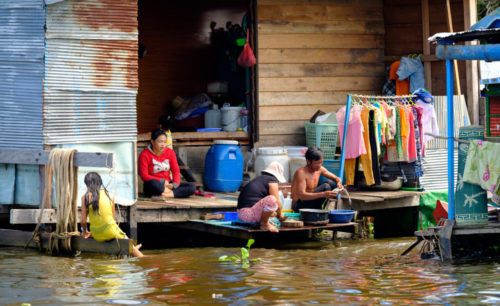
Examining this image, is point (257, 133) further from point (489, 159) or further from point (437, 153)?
point (489, 159)

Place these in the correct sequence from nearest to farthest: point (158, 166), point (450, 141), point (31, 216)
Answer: point (450, 141)
point (31, 216)
point (158, 166)

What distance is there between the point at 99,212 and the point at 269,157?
14.0ft

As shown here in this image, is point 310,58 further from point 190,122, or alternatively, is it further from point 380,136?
point 190,122

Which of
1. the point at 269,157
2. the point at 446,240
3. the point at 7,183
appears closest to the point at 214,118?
the point at 269,157

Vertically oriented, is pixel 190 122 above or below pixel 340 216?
above

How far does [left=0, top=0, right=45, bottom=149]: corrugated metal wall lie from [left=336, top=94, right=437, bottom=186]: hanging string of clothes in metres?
4.55

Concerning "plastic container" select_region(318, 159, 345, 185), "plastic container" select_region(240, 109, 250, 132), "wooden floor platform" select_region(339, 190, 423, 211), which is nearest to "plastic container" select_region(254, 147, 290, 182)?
"plastic container" select_region(318, 159, 345, 185)

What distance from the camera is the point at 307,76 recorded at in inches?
543

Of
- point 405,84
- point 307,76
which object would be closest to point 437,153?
point 405,84

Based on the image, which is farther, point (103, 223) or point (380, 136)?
point (380, 136)

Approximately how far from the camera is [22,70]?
10.2 m

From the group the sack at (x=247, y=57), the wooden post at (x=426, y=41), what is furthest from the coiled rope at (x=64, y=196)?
the wooden post at (x=426, y=41)

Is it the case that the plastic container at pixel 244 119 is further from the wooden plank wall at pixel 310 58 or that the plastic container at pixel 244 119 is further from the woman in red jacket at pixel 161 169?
the woman in red jacket at pixel 161 169

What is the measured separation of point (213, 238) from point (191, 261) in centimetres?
238
